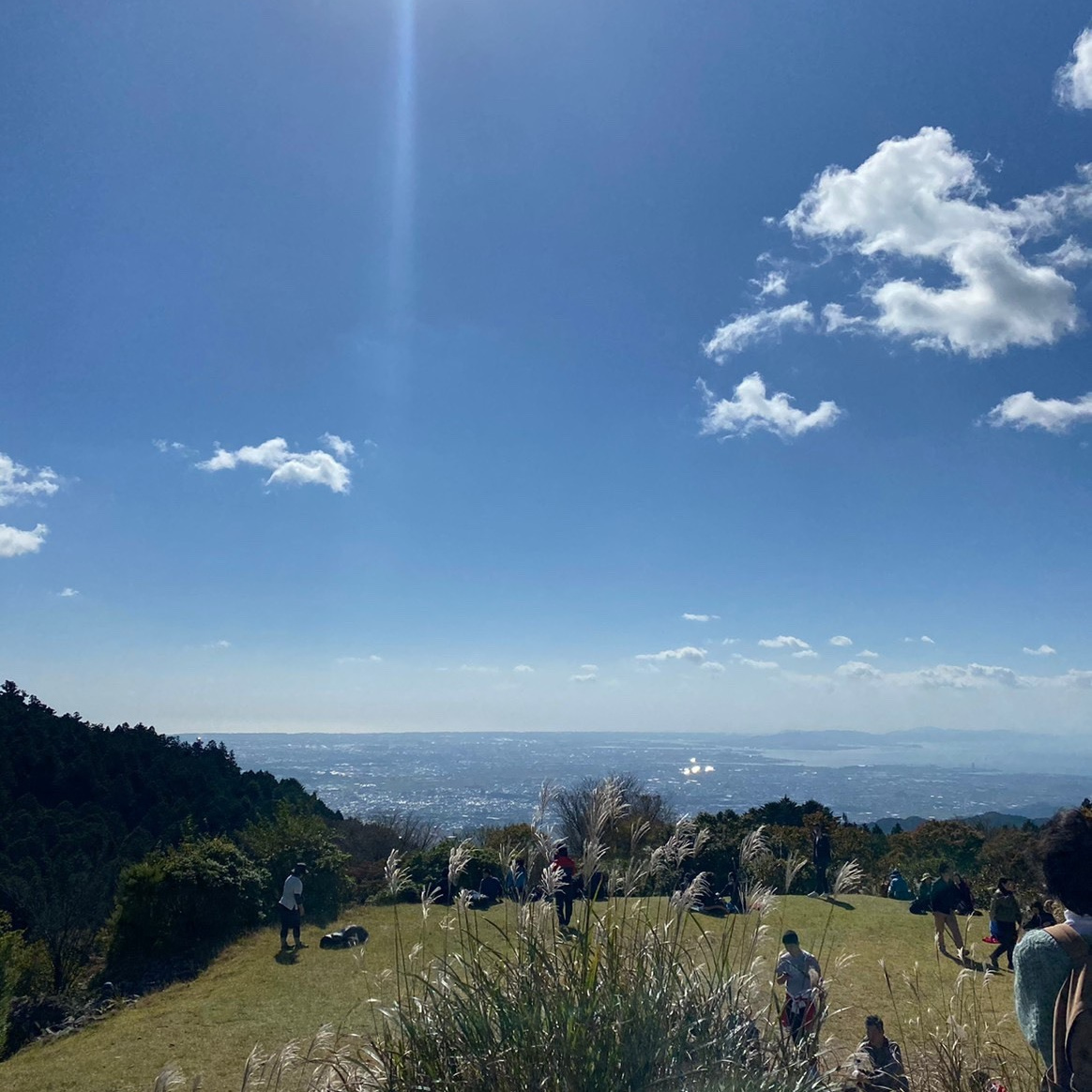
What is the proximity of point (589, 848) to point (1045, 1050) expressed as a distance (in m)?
1.94

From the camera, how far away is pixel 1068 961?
236 cm

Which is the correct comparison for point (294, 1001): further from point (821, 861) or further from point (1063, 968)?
point (821, 861)

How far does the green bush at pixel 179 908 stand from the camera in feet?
44.4

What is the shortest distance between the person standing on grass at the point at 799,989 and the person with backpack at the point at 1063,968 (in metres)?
1.60

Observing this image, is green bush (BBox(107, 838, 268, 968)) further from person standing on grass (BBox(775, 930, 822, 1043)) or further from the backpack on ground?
the backpack on ground

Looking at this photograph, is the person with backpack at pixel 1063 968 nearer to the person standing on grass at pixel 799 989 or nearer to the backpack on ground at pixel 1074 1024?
the backpack on ground at pixel 1074 1024

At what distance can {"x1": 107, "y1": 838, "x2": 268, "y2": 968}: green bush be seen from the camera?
13531 millimetres

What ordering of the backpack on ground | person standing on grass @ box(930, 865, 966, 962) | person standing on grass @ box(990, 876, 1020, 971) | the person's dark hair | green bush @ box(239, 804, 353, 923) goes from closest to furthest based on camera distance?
the backpack on ground < the person's dark hair < person standing on grass @ box(990, 876, 1020, 971) < person standing on grass @ box(930, 865, 966, 962) < green bush @ box(239, 804, 353, 923)

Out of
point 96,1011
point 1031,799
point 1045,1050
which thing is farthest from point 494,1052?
point 1031,799

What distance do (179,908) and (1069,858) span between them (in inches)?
597

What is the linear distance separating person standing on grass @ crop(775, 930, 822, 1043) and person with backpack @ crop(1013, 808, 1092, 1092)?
1604mm

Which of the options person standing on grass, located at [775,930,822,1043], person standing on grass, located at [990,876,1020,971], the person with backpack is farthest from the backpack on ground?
person standing on grass, located at [990,876,1020,971]

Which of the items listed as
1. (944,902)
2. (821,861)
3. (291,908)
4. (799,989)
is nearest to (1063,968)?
(799,989)

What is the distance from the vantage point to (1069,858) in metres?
2.55
